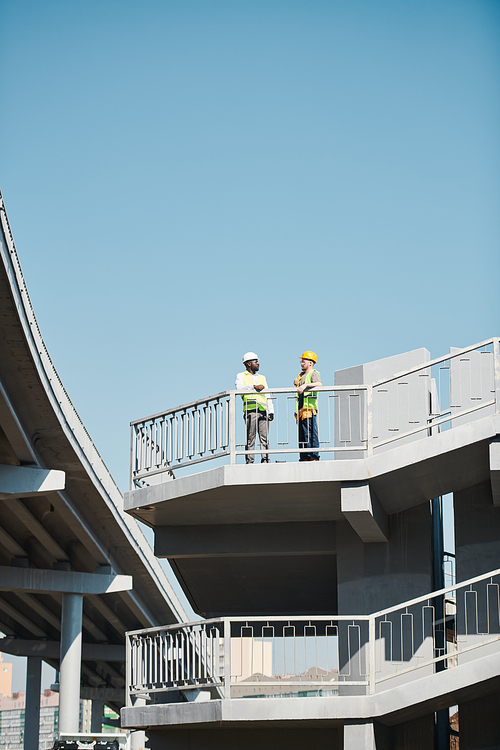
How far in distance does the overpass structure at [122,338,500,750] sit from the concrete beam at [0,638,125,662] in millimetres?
28306

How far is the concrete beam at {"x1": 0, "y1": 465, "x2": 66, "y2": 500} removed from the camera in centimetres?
2417

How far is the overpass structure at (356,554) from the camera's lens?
14.7m

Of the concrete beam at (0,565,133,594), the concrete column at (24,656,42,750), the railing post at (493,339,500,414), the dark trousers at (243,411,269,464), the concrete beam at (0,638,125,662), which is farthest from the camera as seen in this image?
the concrete column at (24,656,42,750)

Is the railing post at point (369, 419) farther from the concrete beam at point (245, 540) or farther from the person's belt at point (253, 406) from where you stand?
the concrete beam at point (245, 540)

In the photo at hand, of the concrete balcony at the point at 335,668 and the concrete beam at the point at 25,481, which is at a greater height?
the concrete beam at the point at 25,481

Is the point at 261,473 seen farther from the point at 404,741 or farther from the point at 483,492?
the point at 404,741

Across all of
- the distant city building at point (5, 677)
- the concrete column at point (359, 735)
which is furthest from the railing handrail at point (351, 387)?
the distant city building at point (5, 677)

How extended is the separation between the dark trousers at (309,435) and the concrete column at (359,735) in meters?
4.04

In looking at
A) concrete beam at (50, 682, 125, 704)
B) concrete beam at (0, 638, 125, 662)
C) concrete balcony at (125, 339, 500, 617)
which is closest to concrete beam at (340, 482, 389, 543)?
concrete balcony at (125, 339, 500, 617)

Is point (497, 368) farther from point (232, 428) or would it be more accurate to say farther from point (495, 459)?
point (232, 428)

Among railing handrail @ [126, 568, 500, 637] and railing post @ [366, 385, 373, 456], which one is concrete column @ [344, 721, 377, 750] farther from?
railing post @ [366, 385, 373, 456]

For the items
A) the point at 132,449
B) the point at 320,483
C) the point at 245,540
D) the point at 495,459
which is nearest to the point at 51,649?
the point at 245,540

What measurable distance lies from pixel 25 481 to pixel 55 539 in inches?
317

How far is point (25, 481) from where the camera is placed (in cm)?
2431
